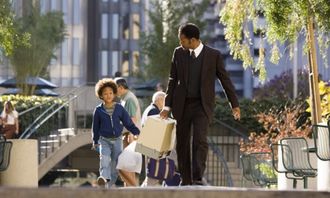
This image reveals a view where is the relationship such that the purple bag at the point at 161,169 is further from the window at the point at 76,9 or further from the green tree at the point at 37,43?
the window at the point at 76,9

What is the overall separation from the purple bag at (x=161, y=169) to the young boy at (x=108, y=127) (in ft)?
1.92

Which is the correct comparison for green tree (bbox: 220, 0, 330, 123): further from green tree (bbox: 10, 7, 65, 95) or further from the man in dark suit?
green tree (bbox: 10, 7, 65, 95)

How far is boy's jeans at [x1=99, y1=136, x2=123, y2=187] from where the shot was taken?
580 inches

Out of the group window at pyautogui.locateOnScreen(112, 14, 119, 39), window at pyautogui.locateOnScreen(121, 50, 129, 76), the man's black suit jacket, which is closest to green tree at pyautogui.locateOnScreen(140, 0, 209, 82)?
window at pyautogui.locateOnScreen(121, 50, 129, 76)

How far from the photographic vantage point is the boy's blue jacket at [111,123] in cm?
1474

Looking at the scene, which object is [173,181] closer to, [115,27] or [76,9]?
[76,9]

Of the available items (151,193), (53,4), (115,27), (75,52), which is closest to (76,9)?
(53,4)

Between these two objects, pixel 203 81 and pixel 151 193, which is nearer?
pixel 151 193

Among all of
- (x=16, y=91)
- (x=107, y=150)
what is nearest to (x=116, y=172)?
(x=107, y=150)

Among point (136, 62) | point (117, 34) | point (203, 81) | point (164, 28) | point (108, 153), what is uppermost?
point (117, 34)

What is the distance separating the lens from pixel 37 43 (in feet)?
204

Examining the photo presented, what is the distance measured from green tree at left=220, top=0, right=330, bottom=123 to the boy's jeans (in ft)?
14.1

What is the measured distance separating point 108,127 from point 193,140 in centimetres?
260

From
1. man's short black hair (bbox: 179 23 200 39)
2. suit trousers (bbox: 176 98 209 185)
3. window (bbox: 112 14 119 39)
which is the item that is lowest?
suit trousers (bbox: 176 98 209 185)
